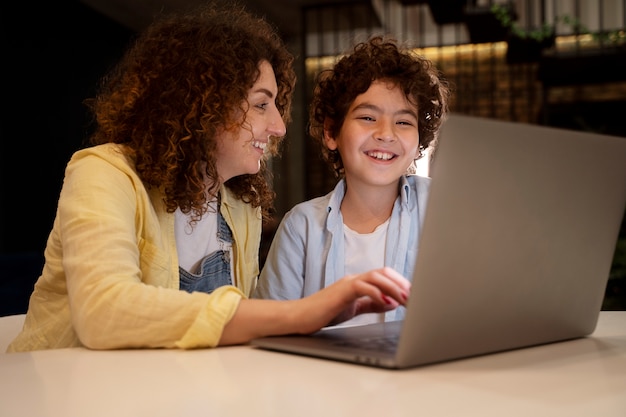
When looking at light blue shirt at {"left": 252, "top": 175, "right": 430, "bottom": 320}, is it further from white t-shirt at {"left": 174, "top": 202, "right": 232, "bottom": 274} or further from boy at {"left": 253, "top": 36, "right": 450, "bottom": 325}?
white t-shirt at {"left": 174, "top": 202, "right": 232, "bottom": 274}

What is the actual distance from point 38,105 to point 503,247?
19.6ft

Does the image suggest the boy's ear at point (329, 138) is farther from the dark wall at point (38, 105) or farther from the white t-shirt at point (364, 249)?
the dark wall at point (38, 105)

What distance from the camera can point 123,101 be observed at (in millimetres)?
1581

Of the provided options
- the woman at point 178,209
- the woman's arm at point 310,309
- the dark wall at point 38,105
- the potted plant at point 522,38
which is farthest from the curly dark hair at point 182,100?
the potted plant at point 522,38

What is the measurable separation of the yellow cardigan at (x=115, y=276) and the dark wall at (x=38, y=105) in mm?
4660

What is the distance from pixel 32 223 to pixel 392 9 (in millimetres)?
4101

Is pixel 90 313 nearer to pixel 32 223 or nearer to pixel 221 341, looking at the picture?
pixel 221 341

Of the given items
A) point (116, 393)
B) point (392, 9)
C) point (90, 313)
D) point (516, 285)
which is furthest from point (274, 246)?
point (392, 9)

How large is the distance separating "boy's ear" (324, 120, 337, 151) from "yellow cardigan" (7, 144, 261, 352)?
17.9 inches

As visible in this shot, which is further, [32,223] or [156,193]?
[32,223]

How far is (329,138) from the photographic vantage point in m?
2.08

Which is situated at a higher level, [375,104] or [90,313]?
[375,104]

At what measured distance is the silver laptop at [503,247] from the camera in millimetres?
773

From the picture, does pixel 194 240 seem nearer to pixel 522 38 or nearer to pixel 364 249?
pixel 364 249
